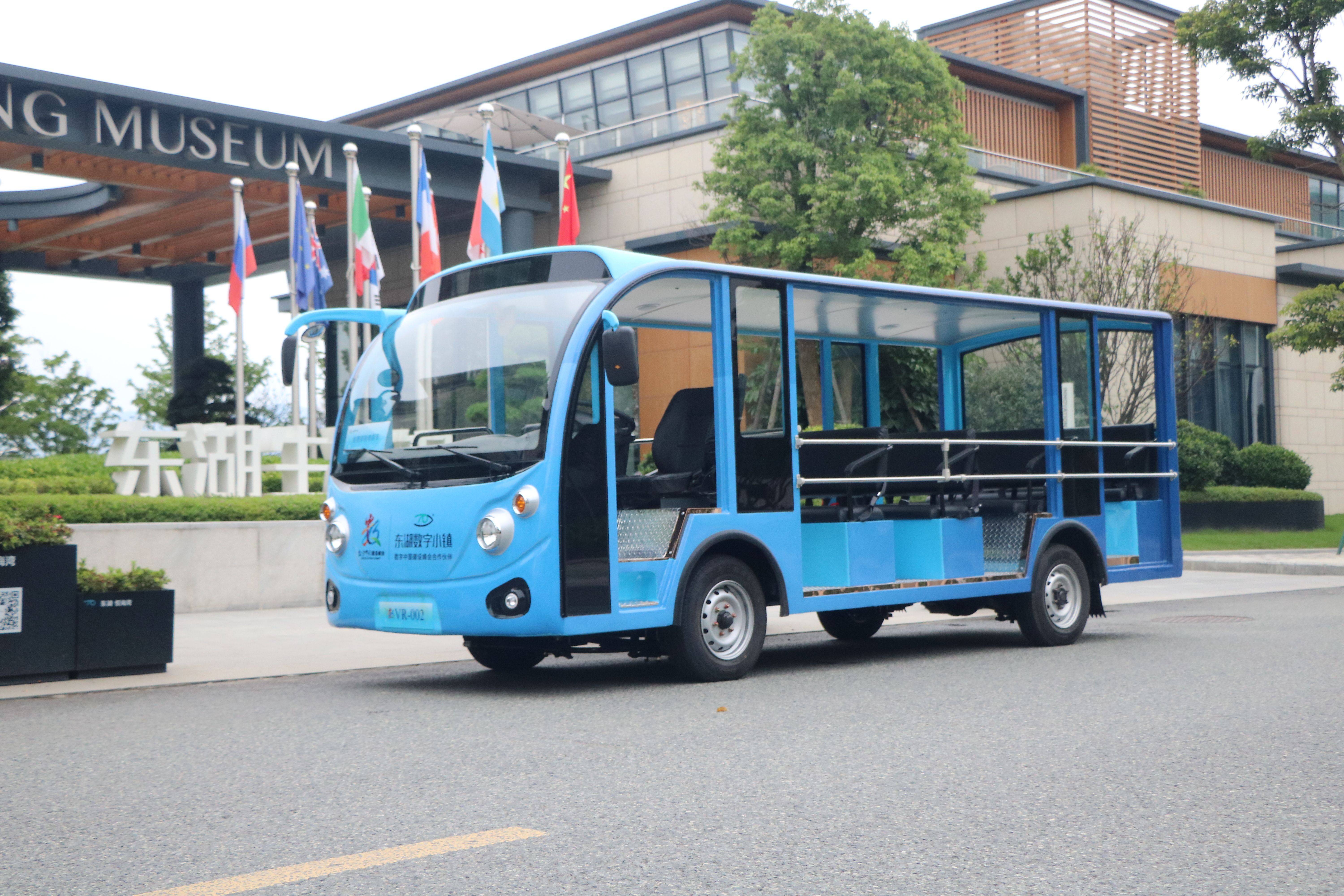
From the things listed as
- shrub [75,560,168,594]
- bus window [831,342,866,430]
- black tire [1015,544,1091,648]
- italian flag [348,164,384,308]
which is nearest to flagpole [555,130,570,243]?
italian flag [348,164,384,308]

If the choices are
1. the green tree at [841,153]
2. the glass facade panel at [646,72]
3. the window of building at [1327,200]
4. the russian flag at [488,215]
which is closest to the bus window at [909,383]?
the russian flag at [488,215]

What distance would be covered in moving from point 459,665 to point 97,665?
2676mm

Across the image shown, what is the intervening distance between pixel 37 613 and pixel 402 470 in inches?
114

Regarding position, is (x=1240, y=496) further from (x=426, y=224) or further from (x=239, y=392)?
(x=239, y=392)

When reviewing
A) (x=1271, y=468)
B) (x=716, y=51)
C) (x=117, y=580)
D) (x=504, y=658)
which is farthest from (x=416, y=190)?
(x=1271, y=468)

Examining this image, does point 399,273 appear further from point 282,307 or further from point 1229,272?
point 1229,272

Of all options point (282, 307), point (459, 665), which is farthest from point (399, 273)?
point (459, 665)

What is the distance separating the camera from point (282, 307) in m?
50.3

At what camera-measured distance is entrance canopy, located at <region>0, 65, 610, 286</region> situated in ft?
89.4

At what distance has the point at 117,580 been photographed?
1014 centimetres

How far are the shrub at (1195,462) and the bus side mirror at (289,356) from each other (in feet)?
74.3

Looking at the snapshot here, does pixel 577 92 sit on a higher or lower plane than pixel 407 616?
higher

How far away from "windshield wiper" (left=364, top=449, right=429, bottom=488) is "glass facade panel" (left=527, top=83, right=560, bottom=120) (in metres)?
36.9

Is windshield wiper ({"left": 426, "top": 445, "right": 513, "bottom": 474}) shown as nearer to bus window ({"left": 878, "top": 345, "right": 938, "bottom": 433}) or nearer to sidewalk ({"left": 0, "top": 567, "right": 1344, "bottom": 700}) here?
sidewalk ({"left": 0, "top": 567, "right": 1344, "bottom": 700})
